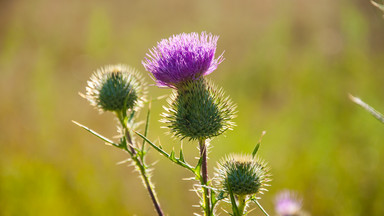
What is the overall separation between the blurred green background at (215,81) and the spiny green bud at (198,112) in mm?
2630

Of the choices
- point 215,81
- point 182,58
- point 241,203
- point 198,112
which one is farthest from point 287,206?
point 215,81

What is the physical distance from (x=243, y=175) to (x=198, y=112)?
1.63 ft

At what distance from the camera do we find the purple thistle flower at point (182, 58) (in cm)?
244

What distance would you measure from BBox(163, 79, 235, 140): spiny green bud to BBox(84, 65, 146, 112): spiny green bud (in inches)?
11.0

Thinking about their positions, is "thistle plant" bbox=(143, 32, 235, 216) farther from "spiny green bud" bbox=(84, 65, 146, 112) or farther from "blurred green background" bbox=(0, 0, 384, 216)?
"blurred green background" bbox=(0, 0, 384, 216)

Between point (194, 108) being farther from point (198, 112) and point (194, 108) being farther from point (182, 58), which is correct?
point (182, 58)

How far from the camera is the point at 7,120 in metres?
7.12

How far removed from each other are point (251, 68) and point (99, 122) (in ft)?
10.8

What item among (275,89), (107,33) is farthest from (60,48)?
(275,89)

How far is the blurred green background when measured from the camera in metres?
5.07

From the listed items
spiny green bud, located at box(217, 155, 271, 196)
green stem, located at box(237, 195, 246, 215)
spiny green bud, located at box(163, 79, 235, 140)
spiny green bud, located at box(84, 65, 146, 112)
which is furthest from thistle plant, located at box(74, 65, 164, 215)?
green stem, located at box(237, 195, 246, 215)

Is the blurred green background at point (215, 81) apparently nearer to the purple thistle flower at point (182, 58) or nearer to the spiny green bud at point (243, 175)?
the spiny green bud at point (243, 175)

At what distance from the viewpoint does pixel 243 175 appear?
226 cm

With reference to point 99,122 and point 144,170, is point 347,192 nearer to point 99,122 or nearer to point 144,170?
point 144,170
